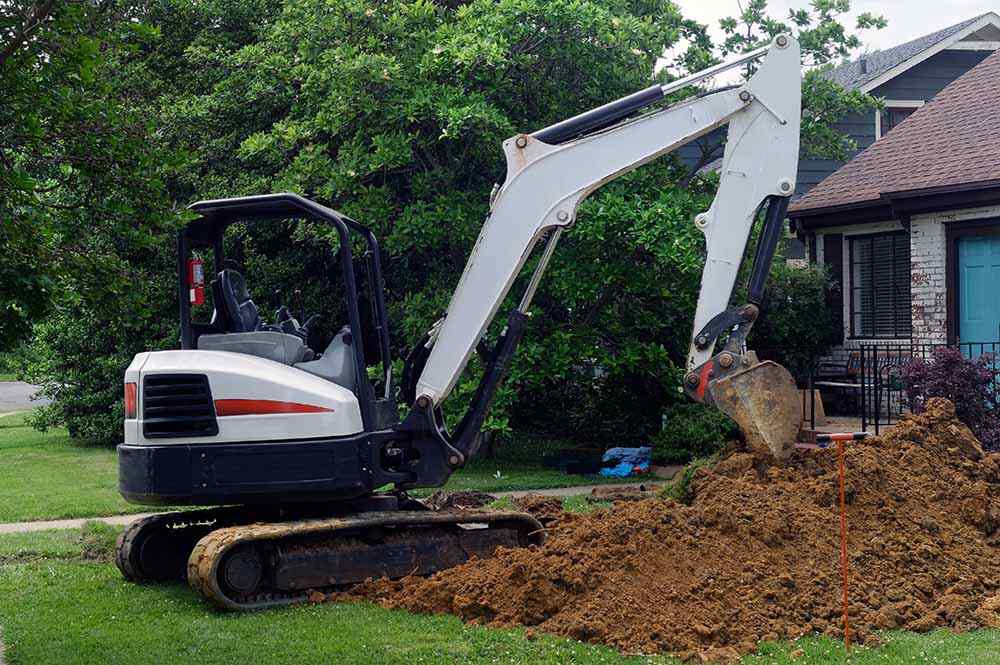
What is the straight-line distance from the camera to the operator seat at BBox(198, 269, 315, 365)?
8961 millimetres

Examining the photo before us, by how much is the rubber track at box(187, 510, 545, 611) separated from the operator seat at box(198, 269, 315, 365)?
46.6 inches

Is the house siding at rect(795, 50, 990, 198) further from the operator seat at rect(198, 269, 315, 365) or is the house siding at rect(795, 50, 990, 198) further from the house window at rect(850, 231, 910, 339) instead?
the operator seat at rect(198, 269, 315, 365)

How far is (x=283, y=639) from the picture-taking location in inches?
297

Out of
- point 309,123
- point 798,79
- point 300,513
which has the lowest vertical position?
point 300,513

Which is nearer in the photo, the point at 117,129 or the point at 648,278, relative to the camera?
the point at 117,129

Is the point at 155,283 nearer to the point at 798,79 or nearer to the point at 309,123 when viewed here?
the point at 309,123

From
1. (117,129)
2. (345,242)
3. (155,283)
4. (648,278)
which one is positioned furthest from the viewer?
(155,283)

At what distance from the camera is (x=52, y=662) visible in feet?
23.5

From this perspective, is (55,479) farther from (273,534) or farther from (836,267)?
(836,267)

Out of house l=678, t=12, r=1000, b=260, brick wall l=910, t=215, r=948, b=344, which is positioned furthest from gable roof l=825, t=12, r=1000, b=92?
brick wall l=910, t=215, r=948, b=344

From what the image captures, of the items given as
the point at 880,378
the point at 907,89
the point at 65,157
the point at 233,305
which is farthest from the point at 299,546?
the point at 907,89

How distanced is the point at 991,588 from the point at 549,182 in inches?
160

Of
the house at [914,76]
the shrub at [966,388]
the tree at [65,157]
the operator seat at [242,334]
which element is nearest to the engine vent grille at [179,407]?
the operator seat at [242,334]

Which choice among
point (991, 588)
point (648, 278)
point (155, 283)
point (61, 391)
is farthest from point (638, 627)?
point (61, 391)
